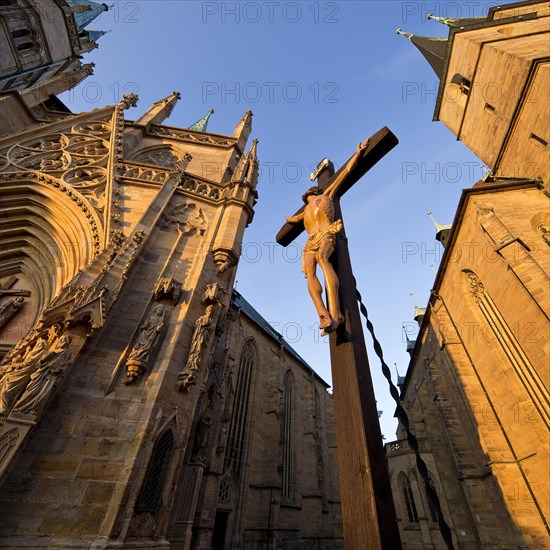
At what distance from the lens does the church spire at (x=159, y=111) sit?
1363cm

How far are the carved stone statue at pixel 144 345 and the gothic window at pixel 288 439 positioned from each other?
14.1 meters

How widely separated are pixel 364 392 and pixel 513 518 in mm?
11737

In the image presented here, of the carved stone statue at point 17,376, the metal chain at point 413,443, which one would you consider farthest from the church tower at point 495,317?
the carved stone statue at point 17,376

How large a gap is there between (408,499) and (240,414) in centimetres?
1207

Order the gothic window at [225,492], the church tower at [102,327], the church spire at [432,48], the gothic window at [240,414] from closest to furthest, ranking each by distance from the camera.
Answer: the church tower at [102,327], the gothic window at [225,492], the gothic window at [240,414], the church spire at [432,48]

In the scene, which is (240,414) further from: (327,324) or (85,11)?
(85,11)

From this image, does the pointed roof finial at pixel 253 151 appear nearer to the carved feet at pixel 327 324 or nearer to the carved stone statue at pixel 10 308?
the carved stone statue at pixel 10 308

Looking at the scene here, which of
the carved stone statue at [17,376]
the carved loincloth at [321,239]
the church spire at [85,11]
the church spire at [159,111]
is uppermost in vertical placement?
the church spire at [85,11]

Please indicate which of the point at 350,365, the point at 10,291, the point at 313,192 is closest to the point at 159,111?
the point at 10,291

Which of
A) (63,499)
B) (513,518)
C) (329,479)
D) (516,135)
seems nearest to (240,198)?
A: (63,499)

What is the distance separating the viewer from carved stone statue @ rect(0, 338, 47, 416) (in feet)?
11.3

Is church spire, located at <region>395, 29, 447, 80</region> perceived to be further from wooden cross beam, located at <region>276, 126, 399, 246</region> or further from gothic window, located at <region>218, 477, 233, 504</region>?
gothic window, located at <region>218, 477, 233, 504</region>

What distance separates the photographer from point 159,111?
48.6ft

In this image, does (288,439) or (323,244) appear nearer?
(323,244)
